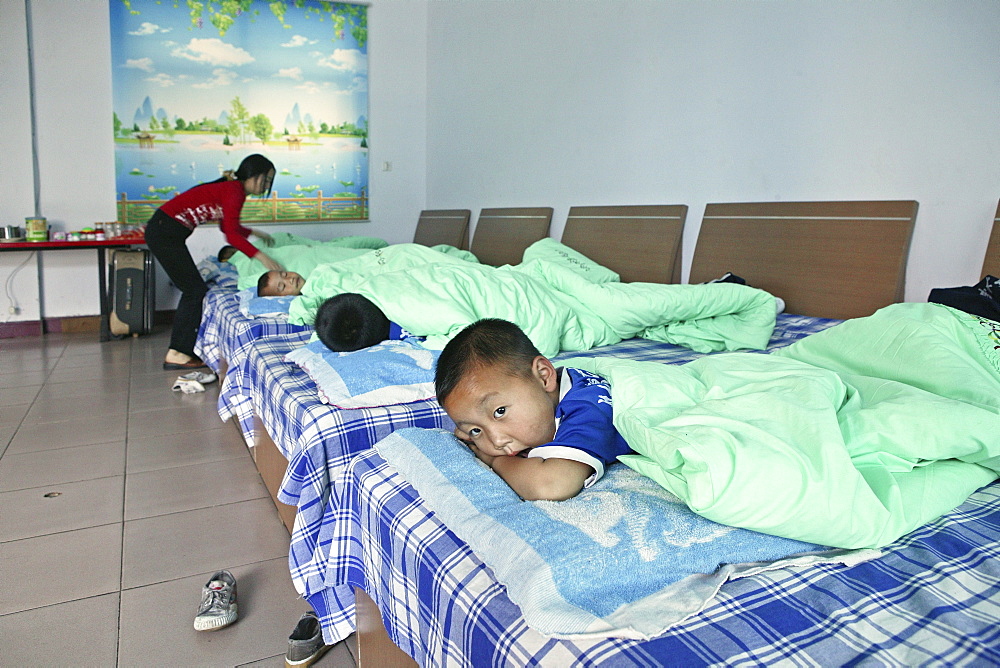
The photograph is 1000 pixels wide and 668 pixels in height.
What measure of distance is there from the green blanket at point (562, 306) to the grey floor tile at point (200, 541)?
0.74 m

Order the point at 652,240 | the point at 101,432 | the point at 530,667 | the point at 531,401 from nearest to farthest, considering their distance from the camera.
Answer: the point at 530,667
the point at 531,401
the point at 101,432
the point at 652,240

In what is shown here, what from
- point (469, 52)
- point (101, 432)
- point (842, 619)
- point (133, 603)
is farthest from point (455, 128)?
point (842, 619)

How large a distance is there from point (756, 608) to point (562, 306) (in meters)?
1.38

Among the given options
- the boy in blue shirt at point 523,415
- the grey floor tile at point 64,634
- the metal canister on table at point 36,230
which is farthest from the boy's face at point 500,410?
the metal canister on table at point 36,230

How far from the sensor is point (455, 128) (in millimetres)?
5156

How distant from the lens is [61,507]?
2.07m

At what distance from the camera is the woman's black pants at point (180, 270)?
368cm

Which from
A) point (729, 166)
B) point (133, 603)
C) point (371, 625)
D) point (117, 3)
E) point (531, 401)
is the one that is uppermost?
point (117, 3)

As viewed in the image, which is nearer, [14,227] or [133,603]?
[133,603]

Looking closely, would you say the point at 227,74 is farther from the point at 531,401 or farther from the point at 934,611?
the point at 934,611

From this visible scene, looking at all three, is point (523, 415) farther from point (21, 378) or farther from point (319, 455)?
point (21, 378)

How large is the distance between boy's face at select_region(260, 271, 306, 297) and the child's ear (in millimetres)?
2224

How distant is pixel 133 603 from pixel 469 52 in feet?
14.3

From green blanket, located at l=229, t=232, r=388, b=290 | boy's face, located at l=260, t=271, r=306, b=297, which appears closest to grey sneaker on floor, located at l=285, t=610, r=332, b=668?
boy's face, located at l=260, t=271, r=306, b=297
